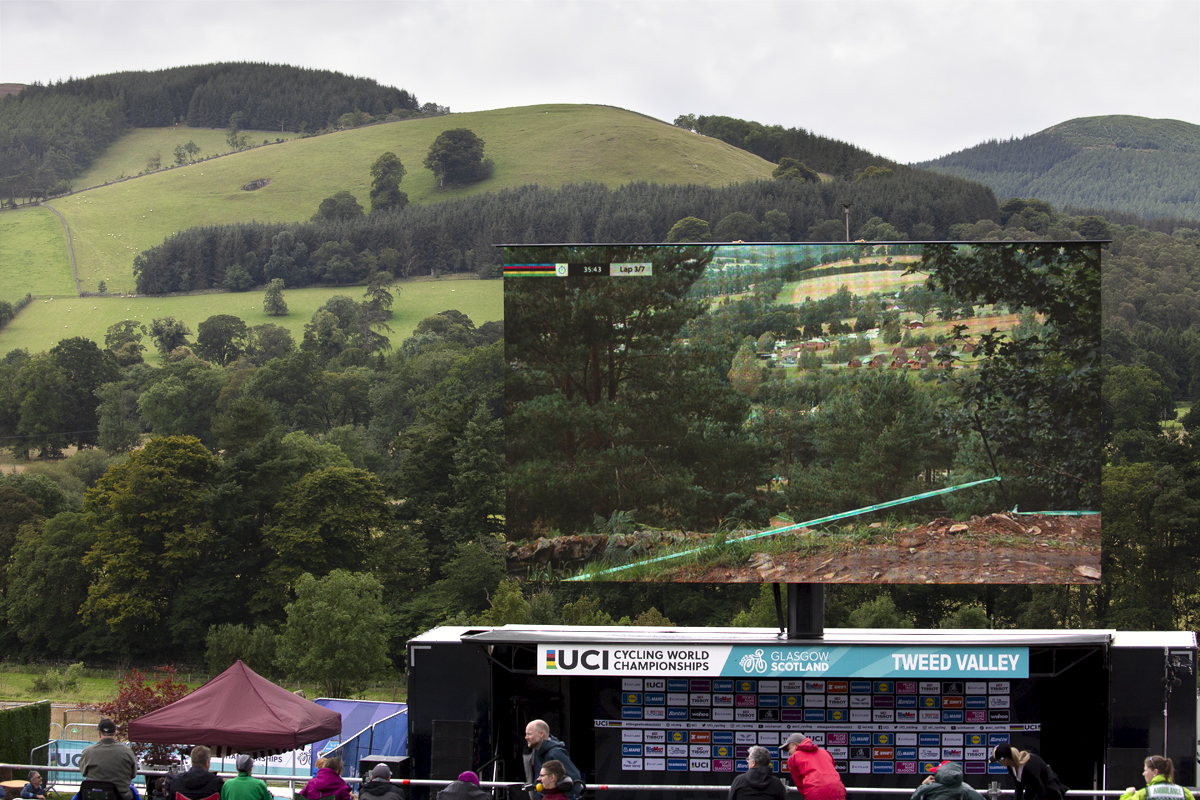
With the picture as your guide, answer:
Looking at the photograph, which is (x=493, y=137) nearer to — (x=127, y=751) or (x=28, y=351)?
(x=28, y=351)

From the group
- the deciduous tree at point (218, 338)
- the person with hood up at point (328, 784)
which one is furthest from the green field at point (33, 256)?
the person with hood up at point (328, 784)

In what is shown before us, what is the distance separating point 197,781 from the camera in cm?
1019

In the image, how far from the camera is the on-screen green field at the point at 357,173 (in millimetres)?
162375

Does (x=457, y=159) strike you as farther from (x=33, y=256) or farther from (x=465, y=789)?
(x=465, y=789)

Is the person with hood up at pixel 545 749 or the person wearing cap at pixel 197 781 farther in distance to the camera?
the person wearing cap at pixel 197 781

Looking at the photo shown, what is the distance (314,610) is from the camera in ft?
149

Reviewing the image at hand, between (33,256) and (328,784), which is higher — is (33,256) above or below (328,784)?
above

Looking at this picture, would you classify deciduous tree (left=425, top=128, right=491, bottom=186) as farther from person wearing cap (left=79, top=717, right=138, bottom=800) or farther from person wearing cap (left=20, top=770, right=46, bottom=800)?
person wearing cap (left=79, top=717, right=138, bottom=800)

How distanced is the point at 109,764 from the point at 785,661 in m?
6.79

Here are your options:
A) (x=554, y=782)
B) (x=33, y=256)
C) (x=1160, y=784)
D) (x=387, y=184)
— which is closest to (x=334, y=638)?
(x=554, y=782)

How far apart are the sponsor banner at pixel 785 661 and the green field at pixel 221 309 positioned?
110016 mm

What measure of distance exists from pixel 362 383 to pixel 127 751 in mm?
86152

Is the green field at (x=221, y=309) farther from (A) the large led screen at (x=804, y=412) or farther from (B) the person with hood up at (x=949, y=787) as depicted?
(B) the person with hood up at (x=949, y=787)

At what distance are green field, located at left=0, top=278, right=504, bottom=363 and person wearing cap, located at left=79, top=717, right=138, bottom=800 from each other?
11141 cm
